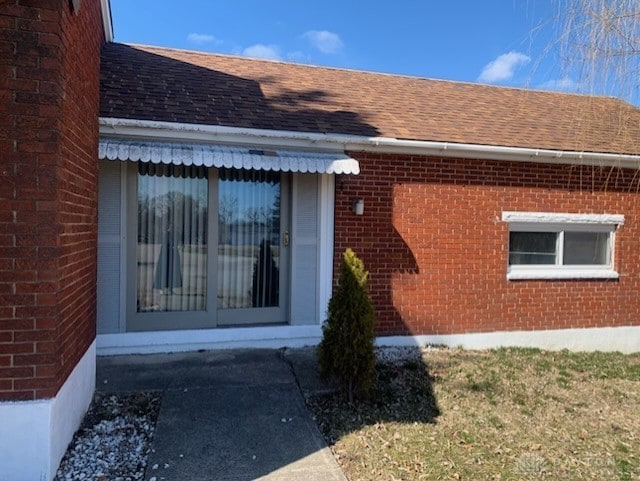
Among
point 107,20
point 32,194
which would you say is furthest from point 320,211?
point 107,20

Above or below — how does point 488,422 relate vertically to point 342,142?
below

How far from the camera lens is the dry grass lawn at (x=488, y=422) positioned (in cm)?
386

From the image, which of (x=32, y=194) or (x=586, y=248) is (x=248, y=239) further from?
(x=586, y=248)

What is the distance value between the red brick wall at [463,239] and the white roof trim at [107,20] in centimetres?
492

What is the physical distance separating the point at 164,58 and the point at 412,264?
6005mm

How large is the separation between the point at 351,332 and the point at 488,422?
1.68 m

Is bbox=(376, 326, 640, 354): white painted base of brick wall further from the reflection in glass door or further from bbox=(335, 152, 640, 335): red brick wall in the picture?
the reflection in glass door

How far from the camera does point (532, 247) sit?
25.8 feet

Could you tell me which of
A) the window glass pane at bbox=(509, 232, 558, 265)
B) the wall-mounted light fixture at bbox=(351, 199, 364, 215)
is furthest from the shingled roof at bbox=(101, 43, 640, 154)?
the window glass pane at bbox=(509, 232, 558, 265)

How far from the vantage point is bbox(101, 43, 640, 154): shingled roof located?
642 centimetres

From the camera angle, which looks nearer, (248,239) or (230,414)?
(230,414)

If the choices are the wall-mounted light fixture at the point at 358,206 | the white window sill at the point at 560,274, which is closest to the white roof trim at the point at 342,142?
the wall-mounted light fixture at the point at 358,206

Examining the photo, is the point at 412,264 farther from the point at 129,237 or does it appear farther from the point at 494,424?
the point at 129,237

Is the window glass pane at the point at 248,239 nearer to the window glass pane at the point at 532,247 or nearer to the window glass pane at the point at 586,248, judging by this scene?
the window glass pane at the point at 532,247
